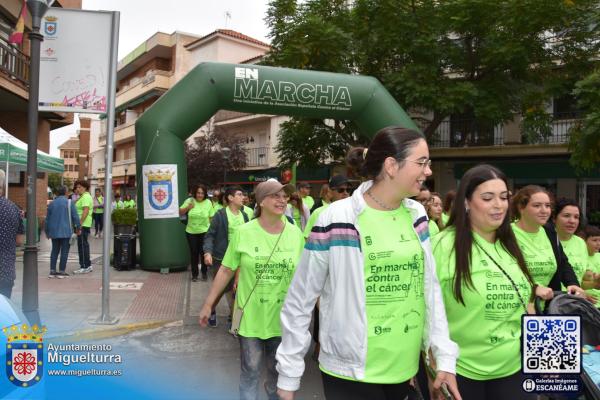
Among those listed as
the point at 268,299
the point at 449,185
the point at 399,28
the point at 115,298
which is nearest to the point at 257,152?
the point at 449,185

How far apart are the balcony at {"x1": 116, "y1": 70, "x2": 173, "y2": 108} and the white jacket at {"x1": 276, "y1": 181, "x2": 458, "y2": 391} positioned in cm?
3650

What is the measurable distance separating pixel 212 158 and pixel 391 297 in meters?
27.7

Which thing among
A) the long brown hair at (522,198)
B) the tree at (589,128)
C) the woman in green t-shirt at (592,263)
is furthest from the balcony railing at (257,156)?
the long brown hair at (522,198)

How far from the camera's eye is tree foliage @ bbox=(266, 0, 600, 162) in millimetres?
15148

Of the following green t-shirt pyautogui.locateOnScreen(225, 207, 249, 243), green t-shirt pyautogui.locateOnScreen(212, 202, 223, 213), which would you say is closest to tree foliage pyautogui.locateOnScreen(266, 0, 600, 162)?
green t-shirt pyautogui.locateOnScreen(212, 202, 223, 213)

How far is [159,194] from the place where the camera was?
1023 centimetres

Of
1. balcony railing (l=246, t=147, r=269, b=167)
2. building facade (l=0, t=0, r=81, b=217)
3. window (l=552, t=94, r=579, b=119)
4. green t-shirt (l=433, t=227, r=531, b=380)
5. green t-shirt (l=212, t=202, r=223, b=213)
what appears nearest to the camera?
green t-shirt (l=433, t=227, r=531, b=380)

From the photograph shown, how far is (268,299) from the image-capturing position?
3.78 metres

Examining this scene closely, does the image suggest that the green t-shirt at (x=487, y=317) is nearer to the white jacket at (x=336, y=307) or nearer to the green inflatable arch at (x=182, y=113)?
the white jacket at (x=336, y=307)

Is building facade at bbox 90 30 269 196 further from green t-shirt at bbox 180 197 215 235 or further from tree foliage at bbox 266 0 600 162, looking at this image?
green t-shirt at bbox 180 197 215 235

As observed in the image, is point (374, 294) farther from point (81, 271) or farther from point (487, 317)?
point (81, 271)

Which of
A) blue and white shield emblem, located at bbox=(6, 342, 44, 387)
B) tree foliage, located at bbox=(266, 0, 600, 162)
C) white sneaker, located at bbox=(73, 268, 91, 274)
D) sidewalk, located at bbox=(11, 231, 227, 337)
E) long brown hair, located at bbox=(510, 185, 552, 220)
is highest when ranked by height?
tree foliage, located at bbox=(266, 0, 600, 162)

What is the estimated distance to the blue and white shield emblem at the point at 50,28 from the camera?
691cm

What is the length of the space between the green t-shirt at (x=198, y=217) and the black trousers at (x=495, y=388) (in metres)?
7.85
